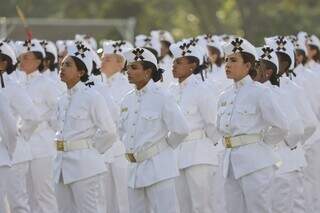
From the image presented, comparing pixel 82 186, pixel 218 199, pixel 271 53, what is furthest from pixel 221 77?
Answer: pixel 82 186

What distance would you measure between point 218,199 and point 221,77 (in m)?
3.01

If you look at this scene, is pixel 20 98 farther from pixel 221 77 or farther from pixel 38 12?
pixel 38 12

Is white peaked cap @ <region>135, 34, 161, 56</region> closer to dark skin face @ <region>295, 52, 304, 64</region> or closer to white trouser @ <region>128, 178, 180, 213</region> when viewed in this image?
dark skin face @ <region>295, 52, 304, 64</region>

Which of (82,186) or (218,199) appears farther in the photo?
(218,199)

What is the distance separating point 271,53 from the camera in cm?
1384

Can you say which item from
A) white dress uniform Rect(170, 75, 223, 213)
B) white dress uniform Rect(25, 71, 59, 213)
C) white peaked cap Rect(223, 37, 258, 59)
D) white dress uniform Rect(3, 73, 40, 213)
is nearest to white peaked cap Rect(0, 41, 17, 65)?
white dress uniform Rect(3, 73, 40, 213)

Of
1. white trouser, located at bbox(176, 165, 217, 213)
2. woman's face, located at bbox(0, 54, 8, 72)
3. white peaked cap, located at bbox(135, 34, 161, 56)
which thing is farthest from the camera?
white peaked cap, located at bbox(135, 34, 161, 56)

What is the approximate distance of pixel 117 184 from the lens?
1548 cm

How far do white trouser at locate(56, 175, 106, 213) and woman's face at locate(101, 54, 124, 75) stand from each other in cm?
364

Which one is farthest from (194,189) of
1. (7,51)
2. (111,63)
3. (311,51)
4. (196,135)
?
(311,51)

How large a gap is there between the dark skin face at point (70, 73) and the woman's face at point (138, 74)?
0.59 meters

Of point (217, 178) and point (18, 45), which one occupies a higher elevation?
point (18, 45)

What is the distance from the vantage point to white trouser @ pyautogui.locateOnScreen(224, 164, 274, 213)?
1240 cm

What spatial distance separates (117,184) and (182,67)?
1949 mm
